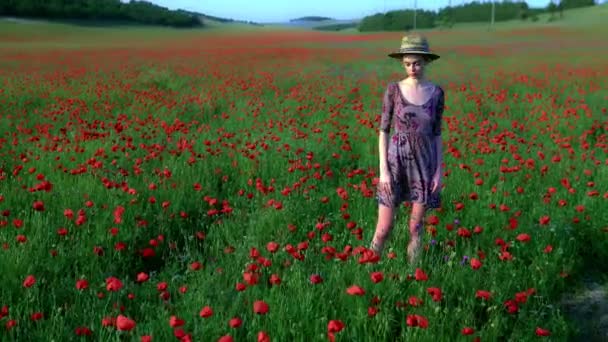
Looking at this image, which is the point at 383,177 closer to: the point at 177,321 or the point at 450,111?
the point at 177,321

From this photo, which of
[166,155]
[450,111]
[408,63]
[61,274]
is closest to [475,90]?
[450,111]

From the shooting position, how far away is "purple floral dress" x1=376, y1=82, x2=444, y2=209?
10.9 ft

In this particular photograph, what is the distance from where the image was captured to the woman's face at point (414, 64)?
3.22 m

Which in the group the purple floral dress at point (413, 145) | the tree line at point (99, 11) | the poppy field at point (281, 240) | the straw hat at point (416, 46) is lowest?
the poppy field at point (281, 240)

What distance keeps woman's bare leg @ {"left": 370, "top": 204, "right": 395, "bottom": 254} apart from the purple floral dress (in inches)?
1.8

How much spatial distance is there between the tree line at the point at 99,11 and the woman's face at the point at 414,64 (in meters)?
70.4

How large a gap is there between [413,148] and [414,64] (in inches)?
21.8

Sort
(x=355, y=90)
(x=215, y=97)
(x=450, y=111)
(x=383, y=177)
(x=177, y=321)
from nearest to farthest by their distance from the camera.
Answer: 1. (x=177, y=321)
2. (x=383, y=177)
3. (x=450, y=111)
4. (x=215, y=97)
5. (x=355, y=90)

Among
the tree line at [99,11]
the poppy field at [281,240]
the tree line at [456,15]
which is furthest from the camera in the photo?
the tree line at [456,15]

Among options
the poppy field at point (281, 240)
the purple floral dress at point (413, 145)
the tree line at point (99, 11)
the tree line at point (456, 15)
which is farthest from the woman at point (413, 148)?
the tree line at point (456, 15)

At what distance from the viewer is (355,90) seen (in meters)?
11.9

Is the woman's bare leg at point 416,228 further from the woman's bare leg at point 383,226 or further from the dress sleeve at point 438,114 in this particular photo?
the dress sleeve at point 438,114

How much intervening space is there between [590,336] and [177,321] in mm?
2630

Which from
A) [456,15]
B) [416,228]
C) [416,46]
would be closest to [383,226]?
[416,228]
